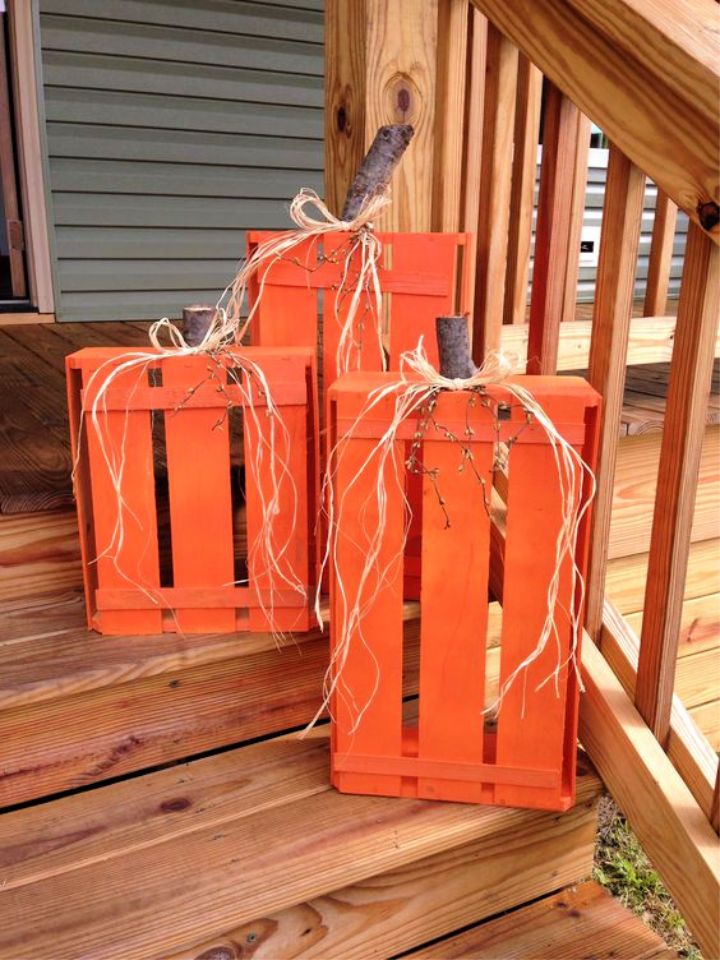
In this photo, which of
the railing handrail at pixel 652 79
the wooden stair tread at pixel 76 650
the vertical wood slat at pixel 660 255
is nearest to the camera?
the railing handrail at pixel 652 79

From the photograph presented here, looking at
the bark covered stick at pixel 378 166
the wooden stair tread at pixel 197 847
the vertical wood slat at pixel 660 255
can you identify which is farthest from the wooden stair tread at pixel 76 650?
the vertical wood slat at pixel 660 255

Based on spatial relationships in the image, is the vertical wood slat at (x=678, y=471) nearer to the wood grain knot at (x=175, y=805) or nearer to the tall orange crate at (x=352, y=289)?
the tall orange crate at (x=352, y=289)

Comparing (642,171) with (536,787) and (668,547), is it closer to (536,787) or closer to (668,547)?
(668,547)

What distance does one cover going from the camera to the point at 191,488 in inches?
49.8

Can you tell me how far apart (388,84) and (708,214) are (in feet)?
2.21

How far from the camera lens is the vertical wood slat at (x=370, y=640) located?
105 centimetres

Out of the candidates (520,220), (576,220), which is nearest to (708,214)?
(576,220)

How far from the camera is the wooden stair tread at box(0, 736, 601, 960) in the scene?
0.96 meters

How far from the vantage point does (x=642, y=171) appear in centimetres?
Result: 107

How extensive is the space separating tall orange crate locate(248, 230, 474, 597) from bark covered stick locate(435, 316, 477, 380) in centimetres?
29

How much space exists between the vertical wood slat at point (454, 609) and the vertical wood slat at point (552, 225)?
0.37 m

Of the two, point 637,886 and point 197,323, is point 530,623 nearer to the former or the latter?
point 197,323

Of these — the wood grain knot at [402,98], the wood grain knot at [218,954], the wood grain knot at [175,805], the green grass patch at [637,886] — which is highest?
the wood grain knot at [402,98]

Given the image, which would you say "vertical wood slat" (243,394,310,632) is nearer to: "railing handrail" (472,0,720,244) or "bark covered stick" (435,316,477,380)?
"bark covered stick" (435,316,477,380)
